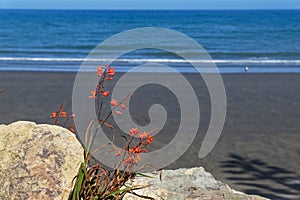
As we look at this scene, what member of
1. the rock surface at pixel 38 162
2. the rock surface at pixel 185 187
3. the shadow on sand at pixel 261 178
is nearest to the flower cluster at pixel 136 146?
the rock surface at pixel 38 162

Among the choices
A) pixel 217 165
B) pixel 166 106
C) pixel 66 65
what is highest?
pixel 66 65

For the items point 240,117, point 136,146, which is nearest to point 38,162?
point 136,146

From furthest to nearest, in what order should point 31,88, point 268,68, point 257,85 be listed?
point 268,68, point 257,85, point 31,88

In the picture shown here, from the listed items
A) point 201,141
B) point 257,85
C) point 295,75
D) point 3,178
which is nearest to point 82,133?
point 201,141

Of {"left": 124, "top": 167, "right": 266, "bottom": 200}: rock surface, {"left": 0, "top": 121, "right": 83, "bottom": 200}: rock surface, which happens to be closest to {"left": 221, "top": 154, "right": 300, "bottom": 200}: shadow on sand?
{"left": 124, "top": 167, "right": 266, "bottom": 200}: rock surface

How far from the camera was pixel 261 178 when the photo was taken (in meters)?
6.69

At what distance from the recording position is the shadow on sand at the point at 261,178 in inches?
244

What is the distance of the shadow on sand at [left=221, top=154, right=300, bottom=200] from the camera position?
6195 millimetres

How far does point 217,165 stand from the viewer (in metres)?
7.25

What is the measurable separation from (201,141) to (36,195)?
533cm

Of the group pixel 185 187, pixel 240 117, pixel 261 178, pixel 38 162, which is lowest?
pixel 38 162

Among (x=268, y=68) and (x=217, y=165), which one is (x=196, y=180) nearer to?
(x=217, y=165)

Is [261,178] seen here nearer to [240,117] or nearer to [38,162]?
[240,117]

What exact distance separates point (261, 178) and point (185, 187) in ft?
Result: 8.09
